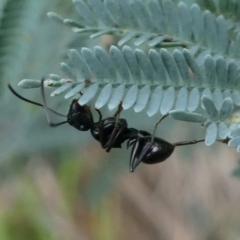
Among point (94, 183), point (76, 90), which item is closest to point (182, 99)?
point (76, 90)

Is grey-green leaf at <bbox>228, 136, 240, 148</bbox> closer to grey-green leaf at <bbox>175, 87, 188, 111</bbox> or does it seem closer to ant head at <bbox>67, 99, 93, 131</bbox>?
grey-green leaf at <bbox>175, 87, 188, 111</bbox>

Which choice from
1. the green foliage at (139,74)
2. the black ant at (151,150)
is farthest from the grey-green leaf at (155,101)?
the black ant at (151,150)

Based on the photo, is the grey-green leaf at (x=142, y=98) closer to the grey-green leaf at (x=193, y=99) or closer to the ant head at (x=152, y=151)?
the grey-green leaf at (x=193, y=99)

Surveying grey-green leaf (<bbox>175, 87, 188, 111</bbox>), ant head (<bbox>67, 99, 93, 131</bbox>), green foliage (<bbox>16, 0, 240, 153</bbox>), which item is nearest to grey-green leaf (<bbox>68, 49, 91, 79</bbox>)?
green foliage (<bbox>16, 0, 240, 153</bbox>)

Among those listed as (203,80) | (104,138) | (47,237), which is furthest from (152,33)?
(47,237)

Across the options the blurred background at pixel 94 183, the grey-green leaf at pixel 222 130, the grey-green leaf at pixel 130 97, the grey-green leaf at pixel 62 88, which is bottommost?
the blurred background at pixel 94 183

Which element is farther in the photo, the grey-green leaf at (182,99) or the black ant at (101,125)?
the black ant at (101,125)
